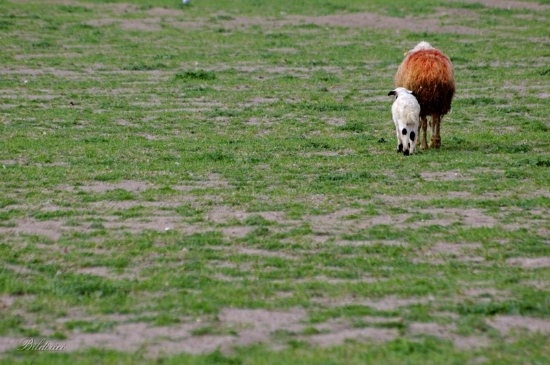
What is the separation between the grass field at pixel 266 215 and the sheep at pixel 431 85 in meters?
0.56

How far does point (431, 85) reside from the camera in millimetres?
12758

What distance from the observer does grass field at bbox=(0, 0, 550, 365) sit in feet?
20.3

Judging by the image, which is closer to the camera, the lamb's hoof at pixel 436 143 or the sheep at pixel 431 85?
the sheep at pixel 431 85

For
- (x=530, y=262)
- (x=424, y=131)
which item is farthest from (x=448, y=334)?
(x=424, y=131)

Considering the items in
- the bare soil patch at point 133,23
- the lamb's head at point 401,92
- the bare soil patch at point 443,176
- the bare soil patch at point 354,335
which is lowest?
→ the bare soil patch at point 443,176

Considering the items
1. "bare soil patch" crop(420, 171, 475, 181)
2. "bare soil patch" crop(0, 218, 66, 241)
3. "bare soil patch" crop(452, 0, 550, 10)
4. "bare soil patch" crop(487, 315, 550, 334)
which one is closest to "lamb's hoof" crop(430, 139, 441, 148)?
"bare soil patch" crop(420, 171, 475, 181)

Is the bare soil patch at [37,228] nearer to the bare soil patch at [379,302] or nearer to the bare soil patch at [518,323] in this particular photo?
the bare soil patch at [379,302]

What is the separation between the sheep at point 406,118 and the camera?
39.7 feet

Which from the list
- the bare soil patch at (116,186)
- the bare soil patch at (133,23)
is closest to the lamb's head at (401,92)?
the bare soil patch at (116,186)

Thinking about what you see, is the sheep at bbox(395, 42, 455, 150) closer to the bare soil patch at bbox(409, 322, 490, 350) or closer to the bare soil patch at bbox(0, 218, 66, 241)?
the bare soil patch at bbox(0, 218, 66, 241)

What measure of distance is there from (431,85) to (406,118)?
100cm

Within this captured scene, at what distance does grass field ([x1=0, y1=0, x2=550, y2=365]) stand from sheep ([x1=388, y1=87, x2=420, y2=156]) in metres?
0.33

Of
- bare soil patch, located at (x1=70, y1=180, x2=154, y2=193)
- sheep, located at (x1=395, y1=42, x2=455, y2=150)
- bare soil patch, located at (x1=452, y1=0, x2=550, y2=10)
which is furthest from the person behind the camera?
bare soil patch, located at (x1=452, y1=0, x2=550, y2=10)

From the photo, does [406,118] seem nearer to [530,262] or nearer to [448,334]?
[530,262]
